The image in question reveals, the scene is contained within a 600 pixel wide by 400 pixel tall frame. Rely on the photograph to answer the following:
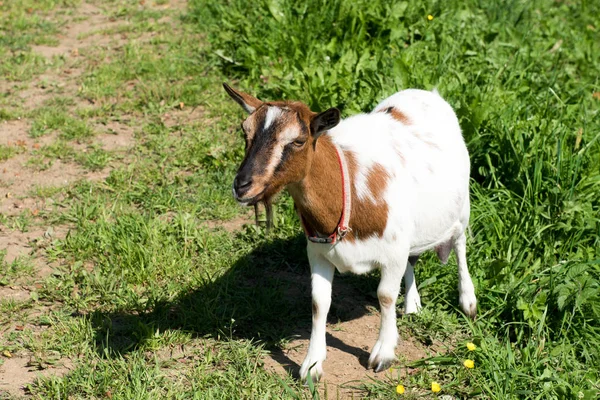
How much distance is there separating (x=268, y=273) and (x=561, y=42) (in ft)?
15.1

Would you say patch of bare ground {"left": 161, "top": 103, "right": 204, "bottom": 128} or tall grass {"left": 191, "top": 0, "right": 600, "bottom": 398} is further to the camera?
patch of bare ground {"left": 161, "top": 103, "right": 204, "bottom": 128}

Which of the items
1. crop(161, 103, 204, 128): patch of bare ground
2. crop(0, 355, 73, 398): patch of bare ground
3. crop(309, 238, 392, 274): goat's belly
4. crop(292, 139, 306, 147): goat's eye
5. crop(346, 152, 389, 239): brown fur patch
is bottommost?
crop(161, 103, 204, 128): patch of bare ground

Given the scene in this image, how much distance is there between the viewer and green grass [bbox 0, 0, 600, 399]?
14.1 ft

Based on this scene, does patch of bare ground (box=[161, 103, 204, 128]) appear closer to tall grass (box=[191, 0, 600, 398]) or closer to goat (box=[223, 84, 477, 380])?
tall grass (box=[191, 0, 600, 398])

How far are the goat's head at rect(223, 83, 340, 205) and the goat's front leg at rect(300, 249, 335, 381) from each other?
0.68 metres

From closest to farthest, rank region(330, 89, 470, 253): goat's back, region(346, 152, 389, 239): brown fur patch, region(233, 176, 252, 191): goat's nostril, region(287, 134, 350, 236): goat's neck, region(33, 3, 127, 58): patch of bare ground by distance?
1. region(233, 176, 252, 191): goat's nostril
2. region(287, 134, 350, 236): goat's neck
3. region(346, 152, 389, 239): brown fur patch
4. region(330, 89, 470, 253): goat's back
5. region(33, 3, 127, 58): patch of bare ground

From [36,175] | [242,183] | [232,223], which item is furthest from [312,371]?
[36,175]

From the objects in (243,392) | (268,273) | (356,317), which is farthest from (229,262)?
(243,392)

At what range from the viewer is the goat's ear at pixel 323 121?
Answer: 355 cm

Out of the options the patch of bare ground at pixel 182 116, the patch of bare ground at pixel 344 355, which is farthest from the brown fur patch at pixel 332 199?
the patch of bare ground at pixel 182 116

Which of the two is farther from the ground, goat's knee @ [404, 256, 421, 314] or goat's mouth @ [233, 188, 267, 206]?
goat's mouth @ [233, 188, 267, 206]

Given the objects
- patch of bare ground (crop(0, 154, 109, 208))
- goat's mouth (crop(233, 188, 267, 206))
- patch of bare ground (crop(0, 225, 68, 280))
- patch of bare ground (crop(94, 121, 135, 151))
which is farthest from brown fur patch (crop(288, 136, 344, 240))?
patch of bare ground (crop(94, 121, 135, 151))

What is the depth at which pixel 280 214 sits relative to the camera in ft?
18.4

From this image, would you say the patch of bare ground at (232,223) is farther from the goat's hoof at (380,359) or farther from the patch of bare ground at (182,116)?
the goat's hoof at (380,359)
